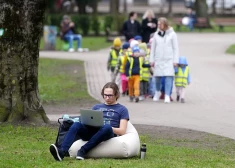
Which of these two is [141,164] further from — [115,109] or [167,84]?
[167,84]

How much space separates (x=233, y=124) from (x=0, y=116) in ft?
13.3

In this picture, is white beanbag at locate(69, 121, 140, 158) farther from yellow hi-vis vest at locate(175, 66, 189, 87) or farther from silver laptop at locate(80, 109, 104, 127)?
yellow hi-vis vest at locate(175, 66, 189, 87)

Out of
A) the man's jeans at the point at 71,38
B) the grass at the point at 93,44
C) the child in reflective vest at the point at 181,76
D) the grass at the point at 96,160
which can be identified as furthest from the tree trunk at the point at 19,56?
the grass at the point at 93,44

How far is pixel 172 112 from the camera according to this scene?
16172 mm

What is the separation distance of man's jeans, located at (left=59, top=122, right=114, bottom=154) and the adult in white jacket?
753 cm

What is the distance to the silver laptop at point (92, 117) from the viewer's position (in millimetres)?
10109

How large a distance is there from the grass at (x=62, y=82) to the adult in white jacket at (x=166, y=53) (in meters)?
1.74

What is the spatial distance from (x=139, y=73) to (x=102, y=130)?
8.03m

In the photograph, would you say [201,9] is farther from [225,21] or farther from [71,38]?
[71,38]

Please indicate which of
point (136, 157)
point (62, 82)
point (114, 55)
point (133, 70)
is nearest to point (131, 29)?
point (62, 82)

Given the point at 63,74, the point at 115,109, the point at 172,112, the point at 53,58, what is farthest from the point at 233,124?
the point at 53,58

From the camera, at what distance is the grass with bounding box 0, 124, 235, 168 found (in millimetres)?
9812

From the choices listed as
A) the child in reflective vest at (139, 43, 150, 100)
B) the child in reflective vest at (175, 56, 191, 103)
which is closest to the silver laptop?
the child in reflective vest at (175, 56, 191, 103)

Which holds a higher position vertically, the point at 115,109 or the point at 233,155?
the point at 115,109
